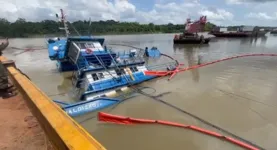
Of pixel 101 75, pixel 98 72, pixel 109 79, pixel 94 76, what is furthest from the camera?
pixel 109 79

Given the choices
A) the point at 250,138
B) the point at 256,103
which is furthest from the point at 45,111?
the point at 256,103

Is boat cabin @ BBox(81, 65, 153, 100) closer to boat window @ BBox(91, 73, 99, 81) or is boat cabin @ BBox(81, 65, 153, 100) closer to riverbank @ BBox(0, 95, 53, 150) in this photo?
boat window @ BBox(91, 73, 99, 81)

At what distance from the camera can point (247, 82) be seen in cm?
1495

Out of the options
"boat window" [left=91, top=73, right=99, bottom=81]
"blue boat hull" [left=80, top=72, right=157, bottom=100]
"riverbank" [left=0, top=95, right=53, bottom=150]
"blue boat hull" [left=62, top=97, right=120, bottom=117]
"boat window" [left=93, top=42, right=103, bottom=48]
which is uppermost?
"boat window" [left=93, top=42, right=103, bottom=48]

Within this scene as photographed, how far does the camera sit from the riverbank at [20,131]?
4.02m

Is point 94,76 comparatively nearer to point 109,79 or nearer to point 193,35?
point 109,79

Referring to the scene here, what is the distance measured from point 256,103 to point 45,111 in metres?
11.6

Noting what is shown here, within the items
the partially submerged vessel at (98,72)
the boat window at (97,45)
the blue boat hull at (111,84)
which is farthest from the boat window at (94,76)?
the boat window at (97,45)

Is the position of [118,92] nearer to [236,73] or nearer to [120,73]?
[120,73]

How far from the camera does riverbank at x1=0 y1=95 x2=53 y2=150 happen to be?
4.02 metres

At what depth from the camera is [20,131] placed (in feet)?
15.5

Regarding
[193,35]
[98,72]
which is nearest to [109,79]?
[98,72]

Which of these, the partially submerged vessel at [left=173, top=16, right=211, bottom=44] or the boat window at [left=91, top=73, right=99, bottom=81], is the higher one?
the partially submerged vessel at [left=173, top=16, right=211, bottom=44]

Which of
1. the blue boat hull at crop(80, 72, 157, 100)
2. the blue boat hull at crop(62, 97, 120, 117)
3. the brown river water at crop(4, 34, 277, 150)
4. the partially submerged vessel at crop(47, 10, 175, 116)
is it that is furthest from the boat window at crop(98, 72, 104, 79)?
the brown river water at crop(4, 34, 277, 150)
